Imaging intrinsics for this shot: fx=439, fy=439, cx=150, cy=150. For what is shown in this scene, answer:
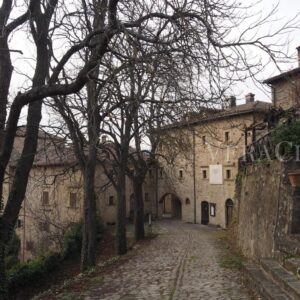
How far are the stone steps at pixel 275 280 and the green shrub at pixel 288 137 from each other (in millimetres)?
2951

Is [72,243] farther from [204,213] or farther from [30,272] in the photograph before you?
[204,213]

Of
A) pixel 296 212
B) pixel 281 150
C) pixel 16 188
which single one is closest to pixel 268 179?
pixel 281 150

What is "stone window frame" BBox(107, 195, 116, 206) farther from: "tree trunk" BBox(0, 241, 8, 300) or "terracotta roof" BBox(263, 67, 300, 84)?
"tree trunk" BBox(0, 241, 8, 300)

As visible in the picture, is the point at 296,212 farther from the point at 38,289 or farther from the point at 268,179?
the point at 38,289

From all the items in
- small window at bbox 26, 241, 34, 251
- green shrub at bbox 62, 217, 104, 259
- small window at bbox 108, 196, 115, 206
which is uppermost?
small window at bbox 108, 196, 115, 206

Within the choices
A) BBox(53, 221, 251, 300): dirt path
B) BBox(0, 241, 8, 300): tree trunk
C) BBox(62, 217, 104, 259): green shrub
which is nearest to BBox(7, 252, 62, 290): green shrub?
BBox(62, 217, 104, 259): green shrub

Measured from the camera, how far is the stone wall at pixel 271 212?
8.96 meters

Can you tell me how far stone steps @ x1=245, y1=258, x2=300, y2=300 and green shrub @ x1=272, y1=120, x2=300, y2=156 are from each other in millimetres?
2951

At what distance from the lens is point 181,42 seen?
7227 mm

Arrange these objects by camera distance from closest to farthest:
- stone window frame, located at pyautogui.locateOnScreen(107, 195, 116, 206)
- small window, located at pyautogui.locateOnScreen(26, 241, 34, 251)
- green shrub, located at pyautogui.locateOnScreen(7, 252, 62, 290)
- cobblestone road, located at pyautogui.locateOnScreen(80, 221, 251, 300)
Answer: cobblestone road, located at pyautogui.locateOnScreen(80, 221, 251, 300) < green shrub, located at pyautogui.locateOnScreen(7, 252, 62, 290) < small window, located at pyautogui.locateOnScreen(26, 241, 34, 251) < stone window frame, located at pyautogui.locateOnScreen(107, 195, 116, 206)

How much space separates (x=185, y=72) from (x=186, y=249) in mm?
12771

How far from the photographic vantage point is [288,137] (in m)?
10.5

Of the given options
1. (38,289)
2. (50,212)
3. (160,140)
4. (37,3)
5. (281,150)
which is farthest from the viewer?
(50,212)

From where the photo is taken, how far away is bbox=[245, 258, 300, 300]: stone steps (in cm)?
585
